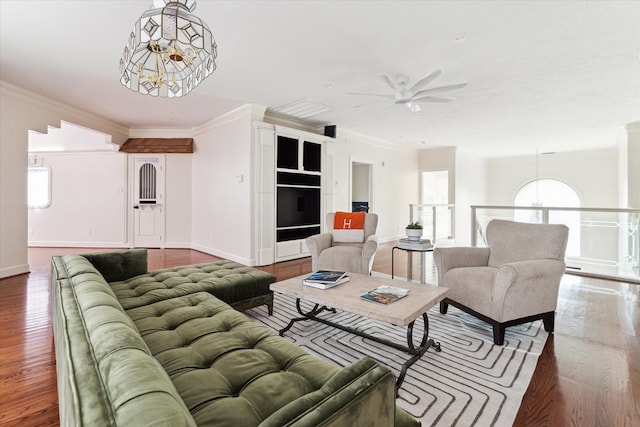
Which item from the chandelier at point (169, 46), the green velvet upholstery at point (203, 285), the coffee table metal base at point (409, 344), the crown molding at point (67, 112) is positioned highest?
the crown molding at point (67, 112)

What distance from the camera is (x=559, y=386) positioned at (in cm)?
176

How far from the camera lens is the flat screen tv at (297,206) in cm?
532

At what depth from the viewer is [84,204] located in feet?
21.7

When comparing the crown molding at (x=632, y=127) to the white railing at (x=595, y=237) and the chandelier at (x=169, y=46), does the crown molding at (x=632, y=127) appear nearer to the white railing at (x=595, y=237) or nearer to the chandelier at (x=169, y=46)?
the white railing at (x=595, y=237)

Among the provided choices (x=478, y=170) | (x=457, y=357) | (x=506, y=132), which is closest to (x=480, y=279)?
(x=457, y=357)

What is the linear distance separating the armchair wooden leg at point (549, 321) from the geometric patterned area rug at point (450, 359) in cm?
6

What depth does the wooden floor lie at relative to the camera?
154 cm

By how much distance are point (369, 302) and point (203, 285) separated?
133 cm

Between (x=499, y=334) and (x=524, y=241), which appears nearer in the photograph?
(x=499, y=334)

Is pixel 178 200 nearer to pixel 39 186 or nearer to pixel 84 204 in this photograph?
pixel 84 204

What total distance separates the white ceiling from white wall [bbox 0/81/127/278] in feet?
0.89

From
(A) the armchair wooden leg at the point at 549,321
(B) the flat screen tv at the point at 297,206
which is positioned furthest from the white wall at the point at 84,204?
(A) the armchair wooden leg at the point at 549,321

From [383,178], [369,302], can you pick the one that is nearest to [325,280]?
[369,302]

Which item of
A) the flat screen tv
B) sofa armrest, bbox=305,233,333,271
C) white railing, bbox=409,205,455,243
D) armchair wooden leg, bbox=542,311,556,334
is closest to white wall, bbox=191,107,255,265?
the flat screen tv
